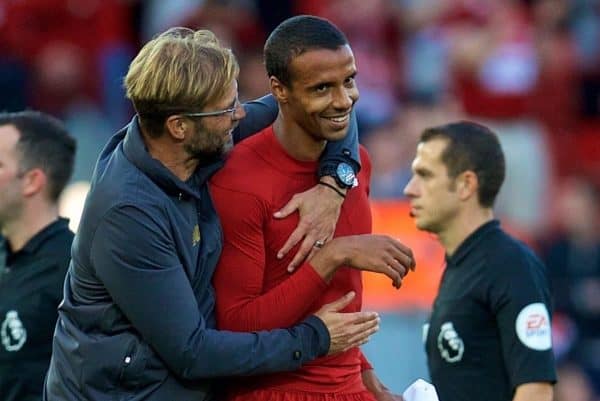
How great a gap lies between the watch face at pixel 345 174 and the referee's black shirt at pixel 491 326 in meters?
1.02

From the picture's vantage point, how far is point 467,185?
593 centimetres

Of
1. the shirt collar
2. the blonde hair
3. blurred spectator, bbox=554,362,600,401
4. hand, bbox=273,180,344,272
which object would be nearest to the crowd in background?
blurred spectator, bbox=554,362,600,401

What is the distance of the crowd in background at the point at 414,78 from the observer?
33.8ft

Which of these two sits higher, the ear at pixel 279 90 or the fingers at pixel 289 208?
the ear at pixel 279 90

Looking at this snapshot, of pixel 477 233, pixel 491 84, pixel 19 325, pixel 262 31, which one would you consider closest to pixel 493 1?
pixel 491 84

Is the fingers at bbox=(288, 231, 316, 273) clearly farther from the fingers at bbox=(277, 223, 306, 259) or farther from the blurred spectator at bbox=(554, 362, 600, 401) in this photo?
the blurred spectator at bbox=(554, 362, 600, 401)

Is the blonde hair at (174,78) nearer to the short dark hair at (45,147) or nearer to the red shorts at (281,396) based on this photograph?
the red shorts at (281,396)

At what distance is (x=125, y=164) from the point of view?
4.47m

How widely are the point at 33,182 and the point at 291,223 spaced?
1.48 m

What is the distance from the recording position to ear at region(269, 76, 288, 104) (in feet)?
15.0

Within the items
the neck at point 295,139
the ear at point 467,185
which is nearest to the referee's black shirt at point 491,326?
the ear at point 467,185

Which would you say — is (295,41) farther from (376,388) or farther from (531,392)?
(531,392)

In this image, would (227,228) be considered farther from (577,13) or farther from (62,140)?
(577,13)

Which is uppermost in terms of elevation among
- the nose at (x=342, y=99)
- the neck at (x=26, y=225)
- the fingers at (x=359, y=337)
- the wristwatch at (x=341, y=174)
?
the nose at (x=342, y=99)
